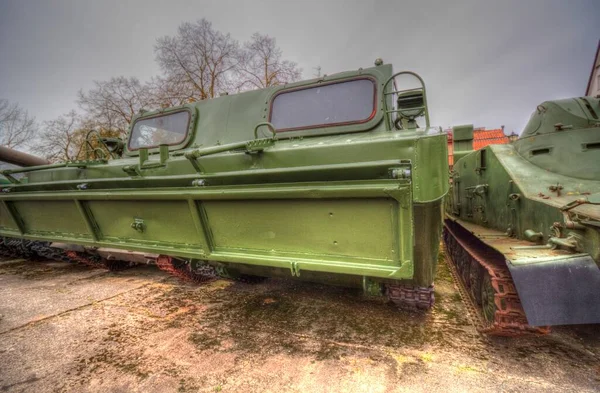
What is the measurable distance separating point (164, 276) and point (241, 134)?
236cm

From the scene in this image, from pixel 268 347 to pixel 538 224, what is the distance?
8.12 ft

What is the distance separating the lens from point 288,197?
204 cm

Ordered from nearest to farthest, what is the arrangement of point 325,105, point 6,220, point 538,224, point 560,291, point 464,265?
point 560,291
point 538,224
point 325,105
point 464,265
point 6,220

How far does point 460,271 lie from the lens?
14.0 ft

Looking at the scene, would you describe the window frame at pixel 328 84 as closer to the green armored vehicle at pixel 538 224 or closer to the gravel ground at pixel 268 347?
the green armored vehicle at pixel 538 224

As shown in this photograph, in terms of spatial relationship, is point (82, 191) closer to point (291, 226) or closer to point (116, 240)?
point (116, 240)

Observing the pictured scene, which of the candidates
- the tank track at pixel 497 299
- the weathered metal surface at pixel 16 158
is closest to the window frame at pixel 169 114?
the weathered metal surface at pixel 16 158

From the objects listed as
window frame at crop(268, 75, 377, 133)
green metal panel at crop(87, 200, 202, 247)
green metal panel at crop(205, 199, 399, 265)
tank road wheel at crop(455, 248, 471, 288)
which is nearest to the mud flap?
green metal panel at crop(205, 199, 399, 265)

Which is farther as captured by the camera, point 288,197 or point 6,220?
point 6,220

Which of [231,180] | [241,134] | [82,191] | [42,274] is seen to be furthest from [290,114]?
[42,274]

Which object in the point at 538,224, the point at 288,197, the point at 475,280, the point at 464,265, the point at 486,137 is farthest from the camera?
the point at 486,137

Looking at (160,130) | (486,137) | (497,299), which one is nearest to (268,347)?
(497,299)

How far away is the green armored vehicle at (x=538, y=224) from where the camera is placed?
6.15 ft

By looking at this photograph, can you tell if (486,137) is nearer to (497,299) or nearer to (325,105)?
(325,105)
